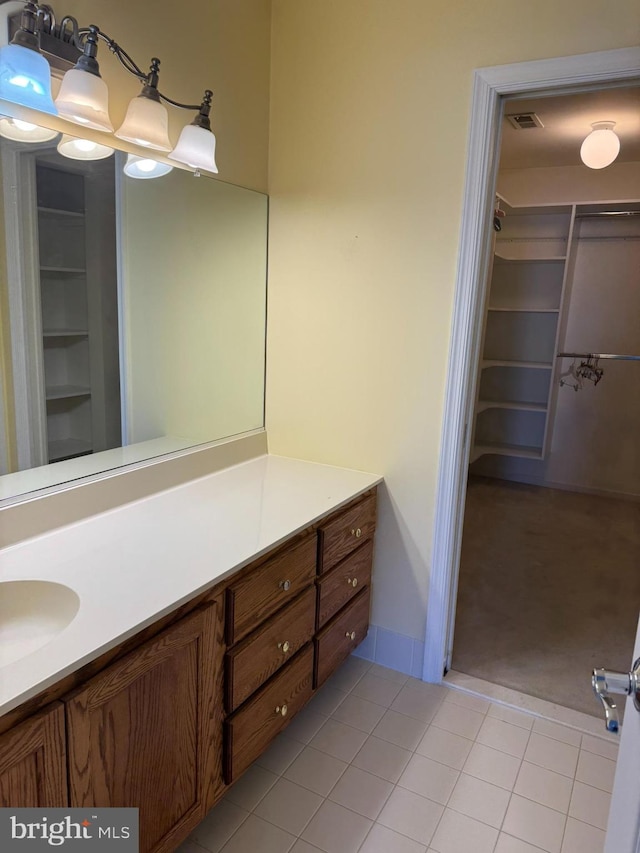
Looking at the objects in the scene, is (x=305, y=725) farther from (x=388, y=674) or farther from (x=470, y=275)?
(x=470, y=275)

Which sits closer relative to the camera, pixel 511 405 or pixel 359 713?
pixel 359 713

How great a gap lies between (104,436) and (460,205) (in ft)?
4.54

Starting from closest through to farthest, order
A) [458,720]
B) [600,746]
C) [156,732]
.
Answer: [156,732] → [600,746] → [458,720]

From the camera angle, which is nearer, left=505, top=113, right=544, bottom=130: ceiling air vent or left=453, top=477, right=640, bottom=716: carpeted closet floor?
left=453, top=477, right=640, bottom=716: carpeted closet floor

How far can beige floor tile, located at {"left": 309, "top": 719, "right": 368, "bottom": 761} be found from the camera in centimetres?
188

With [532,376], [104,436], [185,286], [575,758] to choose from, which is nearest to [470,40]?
[185,286]

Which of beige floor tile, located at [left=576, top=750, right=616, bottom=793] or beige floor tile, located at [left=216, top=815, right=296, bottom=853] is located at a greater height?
beige floor tile, located at [left=576, top=750, right=616, bottom=793]

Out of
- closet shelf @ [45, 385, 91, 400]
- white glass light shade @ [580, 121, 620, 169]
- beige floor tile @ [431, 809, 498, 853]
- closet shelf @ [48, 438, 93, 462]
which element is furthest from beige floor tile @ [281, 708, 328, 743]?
white glass light shade @ [580, 121, 620, 169]

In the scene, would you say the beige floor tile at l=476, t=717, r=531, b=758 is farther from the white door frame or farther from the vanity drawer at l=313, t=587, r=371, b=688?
the vanity drawer at l=313, t=587, r=371, b=688

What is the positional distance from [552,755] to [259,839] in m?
1.00

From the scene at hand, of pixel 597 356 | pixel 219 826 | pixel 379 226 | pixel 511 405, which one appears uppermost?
pixel 379 226

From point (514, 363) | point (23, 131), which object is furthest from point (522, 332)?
point (23, 131)

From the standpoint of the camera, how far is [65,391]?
5.36 ft

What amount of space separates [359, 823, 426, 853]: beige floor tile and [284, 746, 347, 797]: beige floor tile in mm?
187
